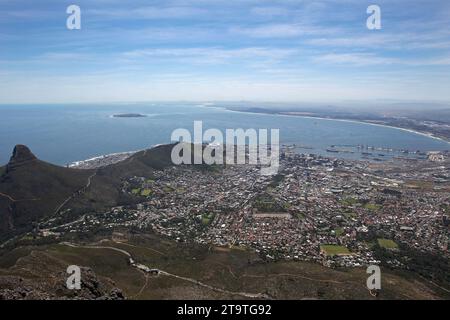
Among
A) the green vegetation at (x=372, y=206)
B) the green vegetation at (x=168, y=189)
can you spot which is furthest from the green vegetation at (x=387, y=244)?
the green vegetation at (x=168, y=189)

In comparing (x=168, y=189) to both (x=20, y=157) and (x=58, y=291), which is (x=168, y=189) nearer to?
(x=20, y=157)

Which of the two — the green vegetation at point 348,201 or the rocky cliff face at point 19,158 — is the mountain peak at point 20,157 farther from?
the green vegetation at point 348,201

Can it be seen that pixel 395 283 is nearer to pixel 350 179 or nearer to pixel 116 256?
pixel 116 256

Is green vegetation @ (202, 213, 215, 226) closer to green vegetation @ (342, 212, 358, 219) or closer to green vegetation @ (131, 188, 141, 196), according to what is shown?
green vegetation @ (131, 188, 141, 196)

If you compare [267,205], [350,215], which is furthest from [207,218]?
[350,215]

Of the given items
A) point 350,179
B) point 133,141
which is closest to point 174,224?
point 350,179
